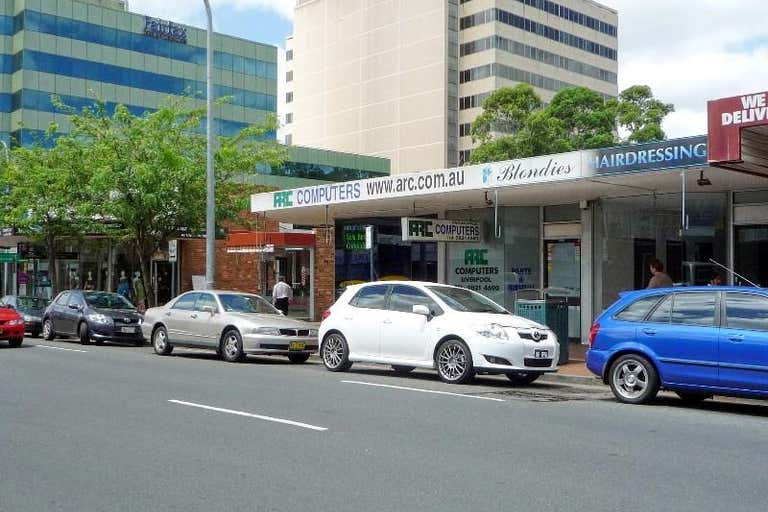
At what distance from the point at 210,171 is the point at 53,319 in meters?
6.42

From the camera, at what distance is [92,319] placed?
71.5ft

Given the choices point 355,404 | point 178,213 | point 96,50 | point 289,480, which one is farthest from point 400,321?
point 96,50

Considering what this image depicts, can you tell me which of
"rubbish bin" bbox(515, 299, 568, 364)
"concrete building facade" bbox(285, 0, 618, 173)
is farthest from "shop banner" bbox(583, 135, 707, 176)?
"concrete building facade" bbox(285, 0, 618, 173)

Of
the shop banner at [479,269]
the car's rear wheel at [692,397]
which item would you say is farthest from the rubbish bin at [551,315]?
the shop banner at [479,269]

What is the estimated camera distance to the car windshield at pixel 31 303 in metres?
25.7

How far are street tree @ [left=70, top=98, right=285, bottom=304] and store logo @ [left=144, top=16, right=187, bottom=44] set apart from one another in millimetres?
56032

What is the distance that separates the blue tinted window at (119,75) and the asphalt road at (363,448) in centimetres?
5848

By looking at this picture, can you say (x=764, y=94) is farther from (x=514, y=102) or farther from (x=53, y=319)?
(x=514, y=102)

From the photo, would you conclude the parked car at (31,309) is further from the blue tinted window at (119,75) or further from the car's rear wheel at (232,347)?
the blue tinted window at (119,75)

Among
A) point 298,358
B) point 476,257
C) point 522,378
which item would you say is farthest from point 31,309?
point 522,378

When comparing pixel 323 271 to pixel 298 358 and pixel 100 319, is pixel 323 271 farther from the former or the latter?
pixel 298 358

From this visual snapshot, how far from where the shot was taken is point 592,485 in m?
6.53

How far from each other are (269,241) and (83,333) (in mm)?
6931

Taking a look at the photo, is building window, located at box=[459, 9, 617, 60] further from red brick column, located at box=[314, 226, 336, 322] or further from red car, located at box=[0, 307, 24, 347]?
red car, located at box=[0, 307, 24, 347]
